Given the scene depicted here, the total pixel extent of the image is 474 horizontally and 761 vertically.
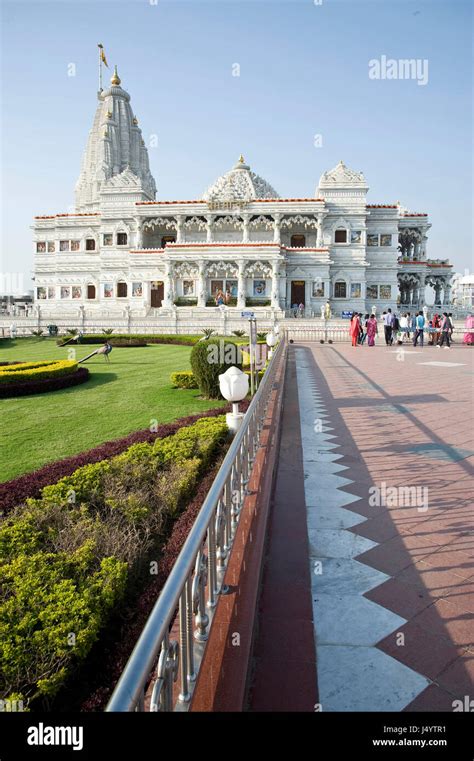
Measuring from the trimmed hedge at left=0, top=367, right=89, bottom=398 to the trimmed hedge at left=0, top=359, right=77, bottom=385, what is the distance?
11cm

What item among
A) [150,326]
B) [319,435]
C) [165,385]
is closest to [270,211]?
[150,326]

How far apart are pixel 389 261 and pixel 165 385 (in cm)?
3844

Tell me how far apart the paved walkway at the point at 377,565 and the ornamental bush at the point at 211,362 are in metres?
2.66

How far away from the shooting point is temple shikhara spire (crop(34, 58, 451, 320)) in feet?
135

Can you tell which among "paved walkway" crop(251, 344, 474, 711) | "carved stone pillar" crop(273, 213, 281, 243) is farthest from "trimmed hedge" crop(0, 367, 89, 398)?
"carved stone pillar" crop(273, 213, 281, 243)

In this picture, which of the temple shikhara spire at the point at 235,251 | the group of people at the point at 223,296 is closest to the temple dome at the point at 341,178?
the temple shikhara spire at the point at 235,251

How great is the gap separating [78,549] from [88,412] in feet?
19.5

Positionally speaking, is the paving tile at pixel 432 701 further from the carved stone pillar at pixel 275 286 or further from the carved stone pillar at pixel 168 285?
the carved stone pillar at pixel 168 285

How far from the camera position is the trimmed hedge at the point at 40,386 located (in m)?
11.2

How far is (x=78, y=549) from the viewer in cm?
374

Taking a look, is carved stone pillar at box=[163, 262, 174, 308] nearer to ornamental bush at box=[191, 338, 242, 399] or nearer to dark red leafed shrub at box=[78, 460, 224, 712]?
ornamental bush at box=[191, 338, 242, 399]

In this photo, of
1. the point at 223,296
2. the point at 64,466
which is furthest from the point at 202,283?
the point at 64,466

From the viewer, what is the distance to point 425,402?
9.69 m
